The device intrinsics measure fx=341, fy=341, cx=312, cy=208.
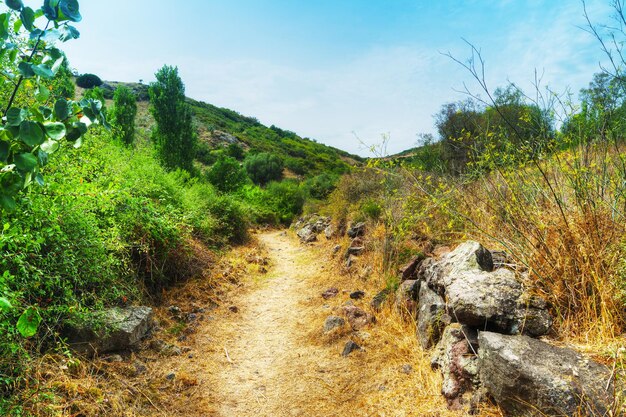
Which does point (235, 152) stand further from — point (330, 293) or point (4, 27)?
point (4, 27)

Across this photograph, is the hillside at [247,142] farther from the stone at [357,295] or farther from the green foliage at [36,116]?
the green foliage at [36,116]

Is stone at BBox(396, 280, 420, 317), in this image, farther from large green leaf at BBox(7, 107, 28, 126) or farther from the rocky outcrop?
the rocky outcrop

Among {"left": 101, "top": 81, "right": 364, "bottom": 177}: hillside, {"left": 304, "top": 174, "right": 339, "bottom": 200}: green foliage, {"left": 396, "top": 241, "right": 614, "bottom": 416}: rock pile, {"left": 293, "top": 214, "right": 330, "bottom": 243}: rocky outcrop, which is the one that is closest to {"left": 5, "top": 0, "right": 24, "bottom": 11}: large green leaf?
{"left": 396, "top": 241, "right": 614, "bottom": 416}: rock pile

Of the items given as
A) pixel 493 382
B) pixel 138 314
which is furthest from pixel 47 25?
pixel 138 314

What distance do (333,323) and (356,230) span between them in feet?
14.8

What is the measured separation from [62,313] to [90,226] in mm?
969

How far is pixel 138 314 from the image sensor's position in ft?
14.9

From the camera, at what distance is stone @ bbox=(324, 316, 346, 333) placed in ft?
17.0

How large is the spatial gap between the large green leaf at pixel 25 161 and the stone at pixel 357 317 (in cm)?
488

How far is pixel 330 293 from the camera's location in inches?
266

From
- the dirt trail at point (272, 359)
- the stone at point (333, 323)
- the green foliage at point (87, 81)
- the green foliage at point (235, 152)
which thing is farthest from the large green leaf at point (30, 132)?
the green foliage at point (87, 81)

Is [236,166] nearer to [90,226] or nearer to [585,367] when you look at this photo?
[90,226]

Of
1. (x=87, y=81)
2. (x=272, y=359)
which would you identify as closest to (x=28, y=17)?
(x=272, y=359)

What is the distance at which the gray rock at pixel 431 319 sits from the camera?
421cm
